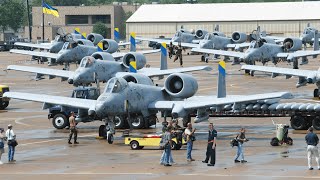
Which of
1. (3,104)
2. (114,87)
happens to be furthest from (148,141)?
(3,104)

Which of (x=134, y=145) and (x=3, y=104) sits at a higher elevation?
(x=3, y=104)

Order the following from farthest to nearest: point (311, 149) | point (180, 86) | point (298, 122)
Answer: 1. point (180, 86)
2. point (298, 122)
3. point (311, 149)

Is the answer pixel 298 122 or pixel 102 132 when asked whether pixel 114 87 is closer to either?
pixel 102 132

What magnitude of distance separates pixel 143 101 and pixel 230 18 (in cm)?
10781

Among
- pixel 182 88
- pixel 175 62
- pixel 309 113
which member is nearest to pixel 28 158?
pixel 182 88

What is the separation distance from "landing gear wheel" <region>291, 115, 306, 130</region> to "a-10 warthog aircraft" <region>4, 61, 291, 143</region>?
3230 mm

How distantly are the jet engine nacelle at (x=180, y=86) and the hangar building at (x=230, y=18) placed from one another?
99.7 m

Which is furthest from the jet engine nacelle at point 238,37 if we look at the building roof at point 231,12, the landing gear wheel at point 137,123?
the landing gear wheel at point 137,123

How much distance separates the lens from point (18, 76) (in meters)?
94.4

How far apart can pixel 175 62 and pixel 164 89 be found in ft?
197

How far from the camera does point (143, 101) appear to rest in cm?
4588

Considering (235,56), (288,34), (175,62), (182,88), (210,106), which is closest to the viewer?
(210,106)

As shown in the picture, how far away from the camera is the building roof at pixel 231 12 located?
14916cm

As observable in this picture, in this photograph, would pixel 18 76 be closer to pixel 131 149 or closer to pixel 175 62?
pixel 175 62
